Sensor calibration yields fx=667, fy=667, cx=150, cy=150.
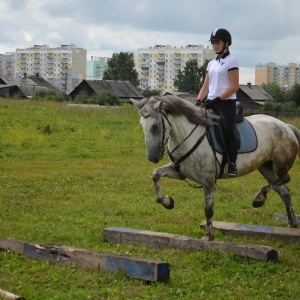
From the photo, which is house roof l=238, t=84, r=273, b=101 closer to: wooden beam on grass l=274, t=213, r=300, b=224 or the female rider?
wooden beam on grass l=274, t=213, r=300, b=224

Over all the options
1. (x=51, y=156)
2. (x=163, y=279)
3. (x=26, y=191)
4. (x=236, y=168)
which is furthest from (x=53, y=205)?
(x=51, y=156)

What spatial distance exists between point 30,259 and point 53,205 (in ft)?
15.2

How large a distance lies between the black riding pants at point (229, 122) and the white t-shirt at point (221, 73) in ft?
0.41

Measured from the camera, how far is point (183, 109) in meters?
8.89

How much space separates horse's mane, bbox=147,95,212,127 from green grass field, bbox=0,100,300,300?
1.77m

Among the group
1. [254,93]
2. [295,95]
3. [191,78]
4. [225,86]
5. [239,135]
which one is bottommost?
[239,135]

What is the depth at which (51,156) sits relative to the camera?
2298 centimetres

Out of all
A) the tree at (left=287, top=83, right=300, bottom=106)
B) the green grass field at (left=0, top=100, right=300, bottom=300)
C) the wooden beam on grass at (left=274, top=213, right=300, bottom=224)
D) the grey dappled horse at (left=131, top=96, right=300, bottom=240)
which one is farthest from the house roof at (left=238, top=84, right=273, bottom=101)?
the grey dappled horse at (left=131, top=96, right=300, bottom=240)

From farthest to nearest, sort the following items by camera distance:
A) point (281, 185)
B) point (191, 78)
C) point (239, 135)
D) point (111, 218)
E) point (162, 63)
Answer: point (162, 63), point (191, 78), point (111, 218), point (281, 185), point (239, 135)

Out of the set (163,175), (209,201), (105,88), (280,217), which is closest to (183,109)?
(163,175)

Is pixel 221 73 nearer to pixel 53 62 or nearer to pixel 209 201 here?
pixel 209 201

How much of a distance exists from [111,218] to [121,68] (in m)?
93.6

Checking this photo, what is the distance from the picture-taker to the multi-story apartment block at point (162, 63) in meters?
164

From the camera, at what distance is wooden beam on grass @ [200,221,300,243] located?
968 centimetres
